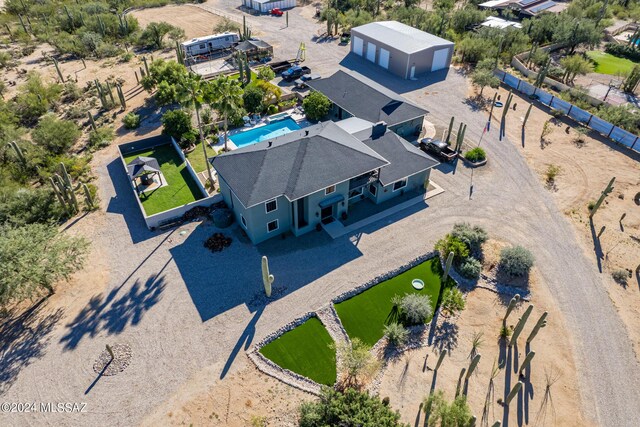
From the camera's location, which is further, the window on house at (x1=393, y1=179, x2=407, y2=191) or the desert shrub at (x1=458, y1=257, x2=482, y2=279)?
the window on house at (x1=393, y1=179, x2=407, y2=191)

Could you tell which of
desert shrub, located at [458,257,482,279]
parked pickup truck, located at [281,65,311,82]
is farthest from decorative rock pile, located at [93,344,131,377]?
parked pickup truck, located at [281,65,311,82]

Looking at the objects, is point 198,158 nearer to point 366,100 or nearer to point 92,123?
point 92,123

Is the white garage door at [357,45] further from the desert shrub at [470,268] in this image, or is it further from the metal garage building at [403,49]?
the desert shrub at [470,268]

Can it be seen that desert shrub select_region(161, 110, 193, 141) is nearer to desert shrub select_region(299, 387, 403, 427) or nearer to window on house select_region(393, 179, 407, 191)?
window on house select_region(393, 179, 407, 191)

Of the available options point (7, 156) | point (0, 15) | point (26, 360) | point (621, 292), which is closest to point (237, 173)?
point (26, 360)

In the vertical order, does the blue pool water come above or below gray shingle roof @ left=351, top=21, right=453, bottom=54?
below

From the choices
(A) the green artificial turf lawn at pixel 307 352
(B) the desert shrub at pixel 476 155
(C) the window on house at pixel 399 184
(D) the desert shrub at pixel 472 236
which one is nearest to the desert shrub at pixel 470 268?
(D) the desert shrub at pixel 472 236
